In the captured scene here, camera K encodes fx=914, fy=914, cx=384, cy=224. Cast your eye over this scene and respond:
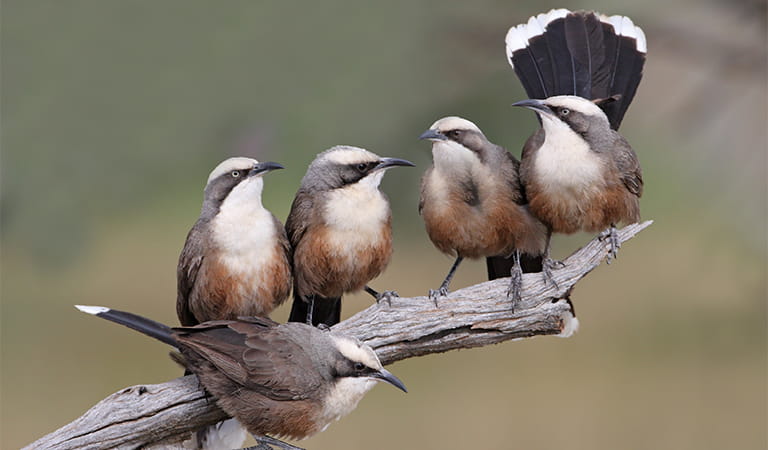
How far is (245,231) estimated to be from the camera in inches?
137

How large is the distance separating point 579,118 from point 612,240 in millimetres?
518

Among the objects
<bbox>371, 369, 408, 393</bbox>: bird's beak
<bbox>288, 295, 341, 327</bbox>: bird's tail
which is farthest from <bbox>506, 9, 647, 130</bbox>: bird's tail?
<bbox>371, 369, 408, 393</bbox>: bird's beak

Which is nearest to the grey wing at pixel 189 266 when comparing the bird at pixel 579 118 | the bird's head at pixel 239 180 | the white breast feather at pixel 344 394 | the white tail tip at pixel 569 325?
the bird's head at pixel 239 180

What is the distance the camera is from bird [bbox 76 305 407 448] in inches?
131

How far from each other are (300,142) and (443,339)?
154 inches

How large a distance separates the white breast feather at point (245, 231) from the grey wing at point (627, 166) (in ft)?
4.72

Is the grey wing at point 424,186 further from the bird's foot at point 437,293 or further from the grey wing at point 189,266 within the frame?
the grey wing at point 189,266

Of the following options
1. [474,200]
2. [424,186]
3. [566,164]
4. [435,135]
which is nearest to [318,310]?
[424,186]

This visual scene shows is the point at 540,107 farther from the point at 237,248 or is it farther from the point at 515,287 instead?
the point at 237,248

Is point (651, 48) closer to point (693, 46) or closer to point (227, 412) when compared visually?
point (693, 46)

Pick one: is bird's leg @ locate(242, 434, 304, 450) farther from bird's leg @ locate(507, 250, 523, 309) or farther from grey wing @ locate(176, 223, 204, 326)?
bird's leg @ locate(507, 250, 523, 309)

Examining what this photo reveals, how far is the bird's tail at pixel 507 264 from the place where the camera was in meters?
3.98

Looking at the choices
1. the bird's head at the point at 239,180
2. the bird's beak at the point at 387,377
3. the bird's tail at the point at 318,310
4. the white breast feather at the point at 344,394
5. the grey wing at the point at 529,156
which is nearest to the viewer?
the bird's beak at the point at 387,377

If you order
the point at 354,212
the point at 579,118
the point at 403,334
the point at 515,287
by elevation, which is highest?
the point at 579,118
